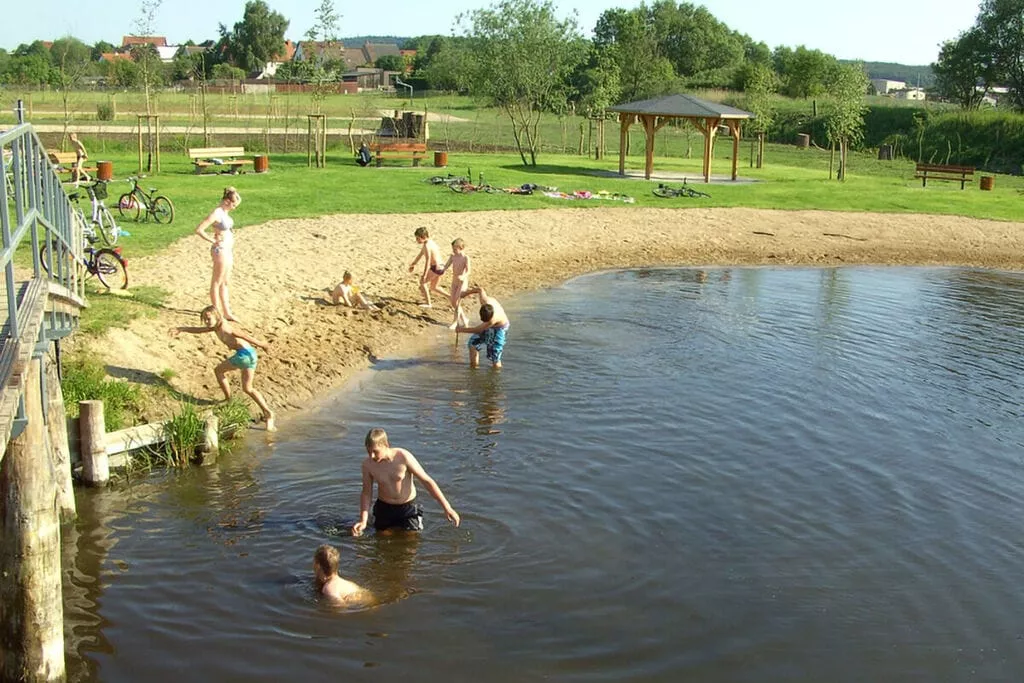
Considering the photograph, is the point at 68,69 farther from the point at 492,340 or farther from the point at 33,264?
the point at 33,264

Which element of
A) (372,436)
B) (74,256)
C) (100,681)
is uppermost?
(74,256)

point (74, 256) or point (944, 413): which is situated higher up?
point (74, 256)

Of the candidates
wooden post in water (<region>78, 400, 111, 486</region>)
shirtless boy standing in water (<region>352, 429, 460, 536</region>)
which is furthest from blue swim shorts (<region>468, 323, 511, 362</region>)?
wooden post in water (<region>78, 400, 111, 486</region>)

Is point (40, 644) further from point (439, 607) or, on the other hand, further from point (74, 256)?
point (74, 256)

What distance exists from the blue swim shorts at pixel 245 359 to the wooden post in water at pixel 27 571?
5.43 metres

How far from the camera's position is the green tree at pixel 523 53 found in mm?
39594

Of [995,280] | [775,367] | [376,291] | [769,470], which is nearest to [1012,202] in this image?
[995,280]

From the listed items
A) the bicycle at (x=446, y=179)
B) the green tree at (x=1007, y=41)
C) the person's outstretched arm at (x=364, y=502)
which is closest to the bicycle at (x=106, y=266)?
the person's outstretched arm at (x=364, y=502)

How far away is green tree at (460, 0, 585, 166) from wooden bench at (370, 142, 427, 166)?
372 centimetres

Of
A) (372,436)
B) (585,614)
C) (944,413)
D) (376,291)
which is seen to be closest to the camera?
(585,614)

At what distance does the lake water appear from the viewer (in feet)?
27.4

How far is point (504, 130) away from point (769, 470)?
143 ft

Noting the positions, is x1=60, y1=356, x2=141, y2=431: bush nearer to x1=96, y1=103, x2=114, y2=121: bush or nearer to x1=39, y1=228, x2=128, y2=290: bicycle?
x1=39, y1=228, x2=128, y2=290: bicycle

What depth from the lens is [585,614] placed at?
8898mm
